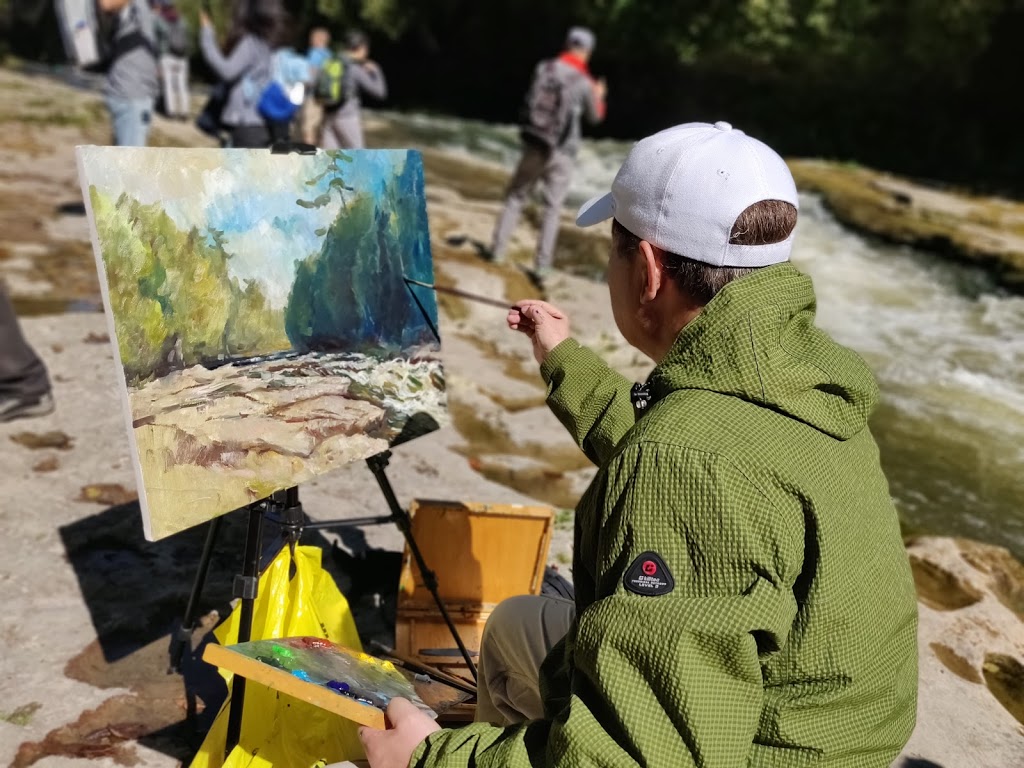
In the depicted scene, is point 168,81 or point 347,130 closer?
point 347,130

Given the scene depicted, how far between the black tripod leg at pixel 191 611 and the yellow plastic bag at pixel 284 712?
0.66 ft

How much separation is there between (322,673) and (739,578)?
81 centimetres

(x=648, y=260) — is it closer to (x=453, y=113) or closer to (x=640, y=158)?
(x=640, y=158)

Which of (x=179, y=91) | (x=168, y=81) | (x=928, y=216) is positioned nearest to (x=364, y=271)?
(x=928, y=216)

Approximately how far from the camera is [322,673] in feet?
5.58

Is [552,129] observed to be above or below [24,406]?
above

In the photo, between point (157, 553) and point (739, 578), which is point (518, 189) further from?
point (739, 578)

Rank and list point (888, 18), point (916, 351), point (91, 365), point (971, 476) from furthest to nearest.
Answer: point (888, 18)
point (916, 351)
point (971, 476)
point (91, 365)

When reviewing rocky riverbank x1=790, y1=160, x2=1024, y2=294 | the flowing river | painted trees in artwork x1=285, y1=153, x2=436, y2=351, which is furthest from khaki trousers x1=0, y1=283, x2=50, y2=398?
rocky riverbank x1=790, y1=160, x2=1024, y2=294

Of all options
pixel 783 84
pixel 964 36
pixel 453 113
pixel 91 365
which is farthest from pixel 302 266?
pixel 453 113

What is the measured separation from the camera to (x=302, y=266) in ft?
7.55

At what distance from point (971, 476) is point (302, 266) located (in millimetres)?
3880

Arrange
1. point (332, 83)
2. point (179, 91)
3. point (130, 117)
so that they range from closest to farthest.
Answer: point (130, 117), point (332, 83), point (179, 91)

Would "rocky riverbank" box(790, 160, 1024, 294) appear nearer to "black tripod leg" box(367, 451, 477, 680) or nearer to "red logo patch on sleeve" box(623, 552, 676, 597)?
"black tripod leg" box(367, 451, 477, 680)
